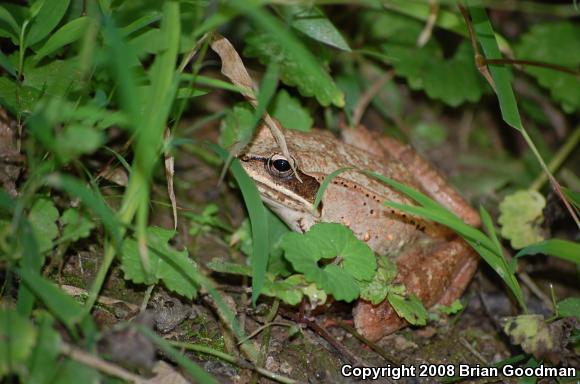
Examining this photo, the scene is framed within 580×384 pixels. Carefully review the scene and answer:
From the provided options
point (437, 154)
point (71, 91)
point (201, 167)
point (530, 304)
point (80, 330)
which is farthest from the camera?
point (437, 154)

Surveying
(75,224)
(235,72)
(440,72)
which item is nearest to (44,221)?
(75,224)

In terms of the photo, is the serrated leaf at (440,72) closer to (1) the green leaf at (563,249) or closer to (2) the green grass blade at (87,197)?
(1) the green leaf at (563,249)

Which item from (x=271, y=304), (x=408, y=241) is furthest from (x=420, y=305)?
(x=271, y=304)

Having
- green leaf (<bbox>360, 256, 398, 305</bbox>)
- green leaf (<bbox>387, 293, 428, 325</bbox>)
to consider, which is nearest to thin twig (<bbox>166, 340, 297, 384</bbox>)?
green leaf (<bbox>360, 256, 398, 305</bbox>)

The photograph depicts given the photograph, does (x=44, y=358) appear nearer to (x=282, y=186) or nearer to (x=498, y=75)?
(x=282, y=186)

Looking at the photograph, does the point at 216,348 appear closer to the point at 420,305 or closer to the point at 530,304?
the point at 420,305

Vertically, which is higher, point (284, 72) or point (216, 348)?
point (284, 72)

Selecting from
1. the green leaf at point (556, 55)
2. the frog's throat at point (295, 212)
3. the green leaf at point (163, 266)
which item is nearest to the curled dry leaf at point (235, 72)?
the frog's throat at point (295, 212)
